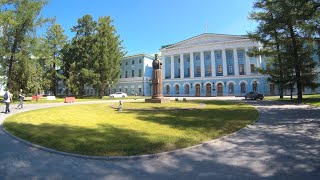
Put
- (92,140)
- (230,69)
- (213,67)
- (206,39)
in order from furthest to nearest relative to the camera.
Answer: (206,39) < (213,67) < (230,69) < (92,140)

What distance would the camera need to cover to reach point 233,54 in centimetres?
5972

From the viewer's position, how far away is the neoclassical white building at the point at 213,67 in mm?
57625

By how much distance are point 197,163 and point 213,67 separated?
57.1 metres

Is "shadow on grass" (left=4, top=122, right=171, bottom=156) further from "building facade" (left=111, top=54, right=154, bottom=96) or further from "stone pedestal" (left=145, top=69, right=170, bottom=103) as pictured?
"building facade" (left=111, top=54, right=154, bottom=96)

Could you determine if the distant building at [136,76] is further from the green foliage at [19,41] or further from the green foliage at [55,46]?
the green foliage at [19,41]

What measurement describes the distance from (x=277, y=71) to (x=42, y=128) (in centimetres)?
2972

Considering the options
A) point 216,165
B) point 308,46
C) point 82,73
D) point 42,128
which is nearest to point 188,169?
point 216,165

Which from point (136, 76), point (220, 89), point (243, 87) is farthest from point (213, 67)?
point (136, 76)

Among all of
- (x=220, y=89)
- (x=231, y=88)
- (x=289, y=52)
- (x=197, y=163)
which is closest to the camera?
(x=197, y=163)

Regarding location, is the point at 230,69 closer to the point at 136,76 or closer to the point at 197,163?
the point at 136,76

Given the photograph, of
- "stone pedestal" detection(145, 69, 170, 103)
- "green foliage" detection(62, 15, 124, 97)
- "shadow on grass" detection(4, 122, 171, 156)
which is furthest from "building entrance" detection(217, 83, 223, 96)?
"shadow on grass" detection(4, 122, 171, 156)

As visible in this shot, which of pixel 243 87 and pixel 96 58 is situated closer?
pixel 96 58

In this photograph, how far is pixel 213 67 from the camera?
61.8 metres

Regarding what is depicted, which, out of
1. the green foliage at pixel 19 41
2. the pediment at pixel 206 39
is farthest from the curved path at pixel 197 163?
the pediment at pixel 206 39
